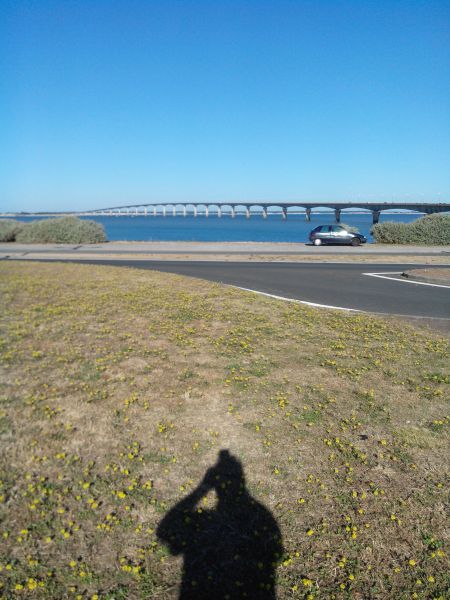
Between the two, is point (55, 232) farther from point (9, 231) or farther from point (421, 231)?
point (421, 231)

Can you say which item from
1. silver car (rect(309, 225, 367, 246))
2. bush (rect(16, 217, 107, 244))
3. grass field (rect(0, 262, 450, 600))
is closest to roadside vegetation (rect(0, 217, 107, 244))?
bush (rect(16, 217, 107, 244))

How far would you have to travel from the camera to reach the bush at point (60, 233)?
33.6 meters

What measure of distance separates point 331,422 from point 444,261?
65.8 feet

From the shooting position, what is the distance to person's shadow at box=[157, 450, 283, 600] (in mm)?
3018

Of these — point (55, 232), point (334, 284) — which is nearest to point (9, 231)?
point (55, 232)

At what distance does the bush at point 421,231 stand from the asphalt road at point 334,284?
47.2 feet

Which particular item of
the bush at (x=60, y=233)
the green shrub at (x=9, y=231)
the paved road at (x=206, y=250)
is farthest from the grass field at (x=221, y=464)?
the green shrub at (x=9, y=231)

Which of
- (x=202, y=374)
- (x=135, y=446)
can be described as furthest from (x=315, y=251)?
(x=135, y=446)

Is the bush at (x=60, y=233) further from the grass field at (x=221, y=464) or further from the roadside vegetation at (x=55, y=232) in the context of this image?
the grass field at (x=221, y=464)

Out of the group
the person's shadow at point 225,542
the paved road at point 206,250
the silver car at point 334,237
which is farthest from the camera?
the silver car at point 334,237

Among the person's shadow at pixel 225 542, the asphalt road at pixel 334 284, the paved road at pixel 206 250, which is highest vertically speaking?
the paved road at pixel 206 250

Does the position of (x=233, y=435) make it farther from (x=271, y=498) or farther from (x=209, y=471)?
(x=271, y=498)

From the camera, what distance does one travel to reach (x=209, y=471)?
414 centimetres

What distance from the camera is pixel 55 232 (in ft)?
111
